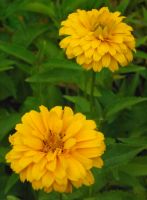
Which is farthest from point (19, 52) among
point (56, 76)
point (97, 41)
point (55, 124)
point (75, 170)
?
point (75, 170)

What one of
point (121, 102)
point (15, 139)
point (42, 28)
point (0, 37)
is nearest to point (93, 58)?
point (121, 102)


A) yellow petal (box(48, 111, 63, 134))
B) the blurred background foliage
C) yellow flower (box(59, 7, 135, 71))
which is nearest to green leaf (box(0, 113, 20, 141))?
the blurred background foliage

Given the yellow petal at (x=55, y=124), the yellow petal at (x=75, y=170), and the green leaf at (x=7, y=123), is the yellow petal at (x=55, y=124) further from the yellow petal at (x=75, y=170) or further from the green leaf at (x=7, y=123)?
the green leaf at (x=7, y=123)

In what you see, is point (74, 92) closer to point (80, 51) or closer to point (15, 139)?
point (80, 51)

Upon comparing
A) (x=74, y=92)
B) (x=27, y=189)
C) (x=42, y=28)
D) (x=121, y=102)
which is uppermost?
(x=42, y=28)

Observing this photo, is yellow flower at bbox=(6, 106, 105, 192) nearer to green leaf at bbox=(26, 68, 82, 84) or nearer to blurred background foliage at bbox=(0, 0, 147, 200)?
blurred background foliage at bbox=(0, 0, 147, 200)

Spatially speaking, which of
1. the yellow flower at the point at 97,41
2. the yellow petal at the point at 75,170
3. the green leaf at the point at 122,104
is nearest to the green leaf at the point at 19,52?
the yellow flower at the point at 97,41
